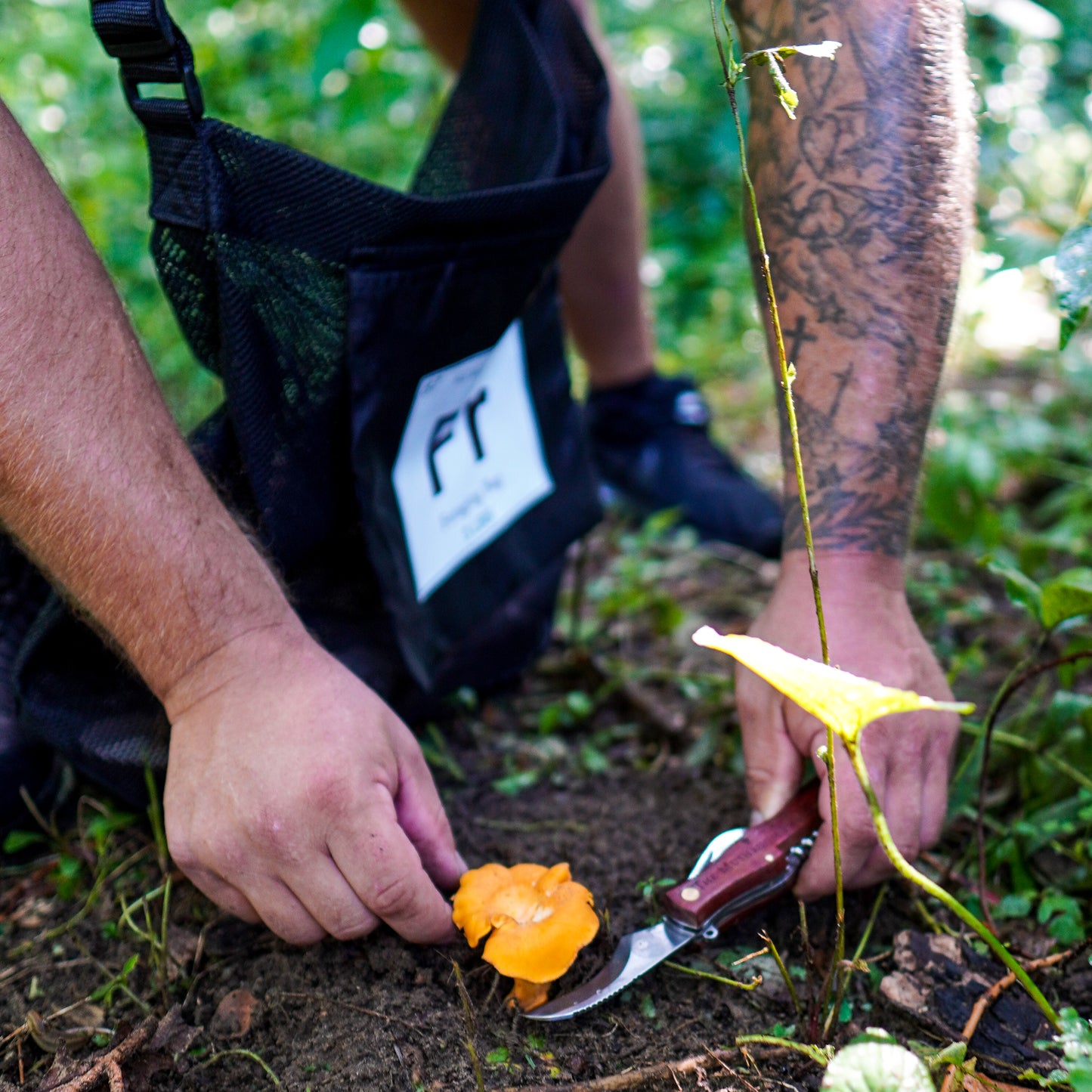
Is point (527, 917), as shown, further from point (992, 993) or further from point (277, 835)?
point (992, 993)

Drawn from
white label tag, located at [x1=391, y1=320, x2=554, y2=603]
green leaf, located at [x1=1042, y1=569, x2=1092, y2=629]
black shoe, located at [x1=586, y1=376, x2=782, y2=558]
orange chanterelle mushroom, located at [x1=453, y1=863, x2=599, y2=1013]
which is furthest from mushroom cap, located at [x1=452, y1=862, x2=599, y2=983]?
black shoe, located at [x1=586, y1=376, x2=782, y2=558]

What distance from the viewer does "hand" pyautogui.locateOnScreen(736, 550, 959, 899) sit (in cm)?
117

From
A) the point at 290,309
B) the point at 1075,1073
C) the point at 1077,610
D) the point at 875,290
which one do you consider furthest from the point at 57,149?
the point at 1075,1073

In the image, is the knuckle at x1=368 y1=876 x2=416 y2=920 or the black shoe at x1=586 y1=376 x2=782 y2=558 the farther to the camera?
the black shoe at x1=586 y1=376 x2=782 y2=558

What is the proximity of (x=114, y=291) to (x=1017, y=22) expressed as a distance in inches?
86.4

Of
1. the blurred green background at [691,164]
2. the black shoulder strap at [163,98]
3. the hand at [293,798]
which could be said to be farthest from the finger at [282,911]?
the blurred green background at [691,164]

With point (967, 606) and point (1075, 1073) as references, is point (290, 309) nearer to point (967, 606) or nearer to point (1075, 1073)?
point (1075, 1073)

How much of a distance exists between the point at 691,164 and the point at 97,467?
321 cm

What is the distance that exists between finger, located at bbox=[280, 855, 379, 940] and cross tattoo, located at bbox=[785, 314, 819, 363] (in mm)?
962

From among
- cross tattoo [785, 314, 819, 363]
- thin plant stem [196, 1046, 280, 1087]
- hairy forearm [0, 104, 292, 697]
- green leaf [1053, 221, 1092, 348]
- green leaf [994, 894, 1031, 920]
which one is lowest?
green leaf [994, 894, 1031, 920]

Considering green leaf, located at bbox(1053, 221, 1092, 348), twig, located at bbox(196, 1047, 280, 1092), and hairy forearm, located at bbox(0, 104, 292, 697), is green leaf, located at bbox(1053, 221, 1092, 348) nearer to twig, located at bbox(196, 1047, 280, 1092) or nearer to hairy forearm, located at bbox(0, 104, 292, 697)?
hairy forearm, located at bbox(0, 104, 292, 697)

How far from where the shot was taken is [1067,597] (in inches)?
47.1

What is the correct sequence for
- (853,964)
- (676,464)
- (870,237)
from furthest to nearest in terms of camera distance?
(676,464)
(870,237)
(853,964)

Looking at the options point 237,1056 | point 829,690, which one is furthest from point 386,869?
point 829,690
